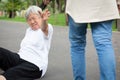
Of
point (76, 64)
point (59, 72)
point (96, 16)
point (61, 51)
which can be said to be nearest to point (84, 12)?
point (96, 16)

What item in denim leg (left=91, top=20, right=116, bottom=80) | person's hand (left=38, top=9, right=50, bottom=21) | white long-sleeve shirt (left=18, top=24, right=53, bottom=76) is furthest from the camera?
white long-sleeve shirt (left=18, top=24, right=53, bottom=76)

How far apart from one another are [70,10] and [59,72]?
5.12ft

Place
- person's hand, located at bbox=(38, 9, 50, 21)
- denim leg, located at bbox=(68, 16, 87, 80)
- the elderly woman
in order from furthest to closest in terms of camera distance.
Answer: the elderly woman
person's hand, located at bbox=(38, 9, 50, 21)
denim leg, located at bbox=(68, 16, 87, 80)

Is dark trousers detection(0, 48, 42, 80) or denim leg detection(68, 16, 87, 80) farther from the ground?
denim leg detection(68, 16, 87, 80)

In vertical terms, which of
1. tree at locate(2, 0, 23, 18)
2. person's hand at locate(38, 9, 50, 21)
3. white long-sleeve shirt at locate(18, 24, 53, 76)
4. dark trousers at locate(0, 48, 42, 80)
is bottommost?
tree at locate(2, 0, 23, 18)

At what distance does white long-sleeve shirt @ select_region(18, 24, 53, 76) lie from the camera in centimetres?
403

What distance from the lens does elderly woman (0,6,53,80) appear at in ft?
12.7

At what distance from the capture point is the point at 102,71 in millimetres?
3105

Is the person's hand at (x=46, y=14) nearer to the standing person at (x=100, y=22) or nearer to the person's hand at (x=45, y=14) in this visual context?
the person's hand at (x=45, y=14)

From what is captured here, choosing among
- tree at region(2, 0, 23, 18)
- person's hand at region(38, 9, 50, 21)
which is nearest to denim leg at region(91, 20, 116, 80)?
person's hand at region(38, 9, 50, 21)

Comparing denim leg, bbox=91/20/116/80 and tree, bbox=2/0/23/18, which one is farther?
tree, bbox=2/0/23/18

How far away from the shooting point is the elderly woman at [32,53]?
3.88 meters

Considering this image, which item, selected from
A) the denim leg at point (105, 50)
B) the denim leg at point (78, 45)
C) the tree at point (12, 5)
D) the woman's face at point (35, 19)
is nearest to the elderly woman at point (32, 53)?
the woman's face at point (35, 19)

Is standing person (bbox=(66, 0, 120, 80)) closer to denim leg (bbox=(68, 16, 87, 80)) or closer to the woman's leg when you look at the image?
denim leg (bbox=(68, 16, 87, 80))
